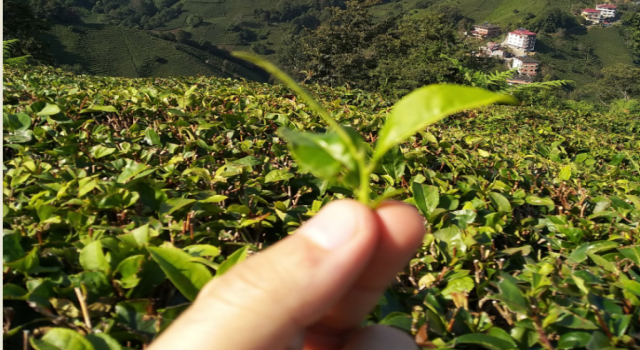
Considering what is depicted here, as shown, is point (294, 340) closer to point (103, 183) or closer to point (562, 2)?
point (103, 183)

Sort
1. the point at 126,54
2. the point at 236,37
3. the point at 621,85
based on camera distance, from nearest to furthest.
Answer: the point at 621,85
the point at 126,54
the point at 236,37

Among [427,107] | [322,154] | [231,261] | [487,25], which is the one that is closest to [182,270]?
[231,261]

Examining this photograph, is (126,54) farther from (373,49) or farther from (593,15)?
(593,15)

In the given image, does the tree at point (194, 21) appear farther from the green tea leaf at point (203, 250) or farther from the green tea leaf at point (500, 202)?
the green tea leaf at point (203, 250)

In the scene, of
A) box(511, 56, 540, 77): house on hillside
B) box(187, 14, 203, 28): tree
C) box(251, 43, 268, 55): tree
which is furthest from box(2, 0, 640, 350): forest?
box(187, 14, 203, 28): tree

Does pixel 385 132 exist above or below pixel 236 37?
above

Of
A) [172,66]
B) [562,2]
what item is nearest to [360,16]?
[172,66]

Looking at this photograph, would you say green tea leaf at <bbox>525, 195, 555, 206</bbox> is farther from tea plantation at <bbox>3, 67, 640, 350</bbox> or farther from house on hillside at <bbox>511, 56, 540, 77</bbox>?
house on hillside at <bbox>511, 56, 540, 77</bbox>
